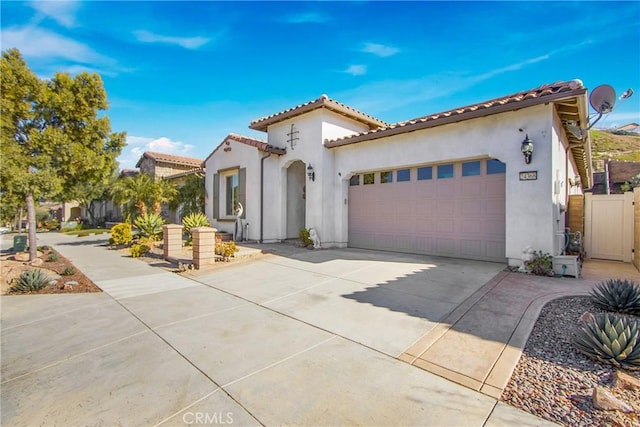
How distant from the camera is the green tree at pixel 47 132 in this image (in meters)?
8.89

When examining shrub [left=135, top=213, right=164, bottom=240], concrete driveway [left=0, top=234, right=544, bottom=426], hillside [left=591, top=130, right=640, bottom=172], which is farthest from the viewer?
hillside [left=591, top=130, right=640, bottom=172]

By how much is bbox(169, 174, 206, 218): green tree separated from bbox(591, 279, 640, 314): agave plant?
613 inches

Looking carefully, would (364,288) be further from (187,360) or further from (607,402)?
(607,402)

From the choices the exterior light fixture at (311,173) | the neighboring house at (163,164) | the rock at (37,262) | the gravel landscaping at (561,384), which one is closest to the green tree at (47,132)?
the rock at (37,262)

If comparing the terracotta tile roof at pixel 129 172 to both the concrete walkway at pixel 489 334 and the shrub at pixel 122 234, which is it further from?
the concrete walkway at pixel 489 334

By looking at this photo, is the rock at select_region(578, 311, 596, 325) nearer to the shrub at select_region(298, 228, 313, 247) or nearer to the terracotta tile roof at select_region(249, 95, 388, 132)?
the shrub at select_region(298, 228, 313, 247)

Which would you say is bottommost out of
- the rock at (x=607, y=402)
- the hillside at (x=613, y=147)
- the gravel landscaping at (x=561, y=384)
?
the gravel landscaping at (x=561, y=384)

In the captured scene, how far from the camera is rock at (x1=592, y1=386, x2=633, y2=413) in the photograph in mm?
2320

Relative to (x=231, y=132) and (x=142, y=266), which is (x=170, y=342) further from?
(x=231, y=132)

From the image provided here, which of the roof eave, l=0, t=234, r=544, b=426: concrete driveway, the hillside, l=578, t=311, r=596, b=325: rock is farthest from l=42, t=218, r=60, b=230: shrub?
the hillside

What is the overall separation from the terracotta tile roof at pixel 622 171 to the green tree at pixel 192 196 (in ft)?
97.5

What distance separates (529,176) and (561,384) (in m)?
5.83

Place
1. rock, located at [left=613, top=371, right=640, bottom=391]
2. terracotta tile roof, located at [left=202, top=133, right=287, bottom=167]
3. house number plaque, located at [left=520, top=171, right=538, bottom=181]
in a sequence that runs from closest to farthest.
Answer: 1. rock, located at [left=613, top=371, right=640, bottom=391]
2. house number plaque, located at [left=520, top=171, right=538, bottom=181]
3. terracotta tile roof, located at [left=202, top=133, right=287, bottom=167]

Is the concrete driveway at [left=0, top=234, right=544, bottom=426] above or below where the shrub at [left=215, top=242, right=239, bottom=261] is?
below
